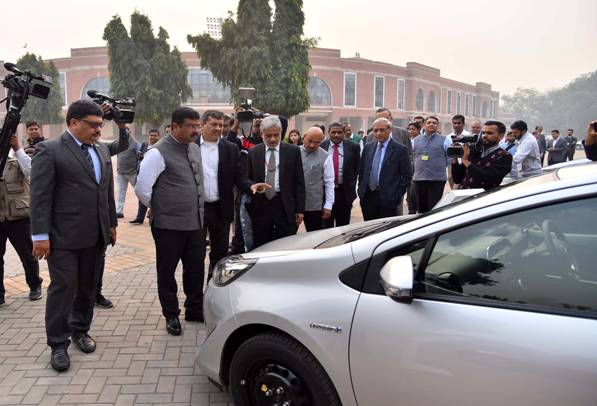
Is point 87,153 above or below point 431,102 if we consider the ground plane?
below

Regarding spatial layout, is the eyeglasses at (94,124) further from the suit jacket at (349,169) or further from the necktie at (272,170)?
the suit jacket at (349,169)

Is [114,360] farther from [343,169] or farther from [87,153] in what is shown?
[343,169]

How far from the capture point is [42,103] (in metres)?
47.3

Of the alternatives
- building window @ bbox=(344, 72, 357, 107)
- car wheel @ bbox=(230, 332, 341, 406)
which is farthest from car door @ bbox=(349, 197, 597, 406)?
building window @ bbox=(344, 72, 357, 107)

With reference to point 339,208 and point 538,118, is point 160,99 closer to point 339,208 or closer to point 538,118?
point 339,208

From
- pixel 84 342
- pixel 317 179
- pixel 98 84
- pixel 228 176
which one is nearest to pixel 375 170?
pixel 317 179

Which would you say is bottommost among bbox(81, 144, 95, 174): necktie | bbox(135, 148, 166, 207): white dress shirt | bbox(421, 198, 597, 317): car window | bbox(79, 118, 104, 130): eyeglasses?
bbox(421, 198, 597, 317): car window

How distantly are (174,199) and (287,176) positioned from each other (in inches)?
50.9

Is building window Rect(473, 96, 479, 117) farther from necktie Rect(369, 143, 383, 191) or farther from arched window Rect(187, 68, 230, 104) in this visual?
necktie Rect(369, 143, 383, 191)

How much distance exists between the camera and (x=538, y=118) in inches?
4916

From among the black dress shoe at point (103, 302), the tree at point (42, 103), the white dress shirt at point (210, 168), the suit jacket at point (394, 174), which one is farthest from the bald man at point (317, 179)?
the tree at point (42, 103)

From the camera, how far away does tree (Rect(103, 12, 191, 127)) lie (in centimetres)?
3831

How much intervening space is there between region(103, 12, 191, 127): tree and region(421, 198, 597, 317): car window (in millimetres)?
40184

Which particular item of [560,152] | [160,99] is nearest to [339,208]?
[560,152]
